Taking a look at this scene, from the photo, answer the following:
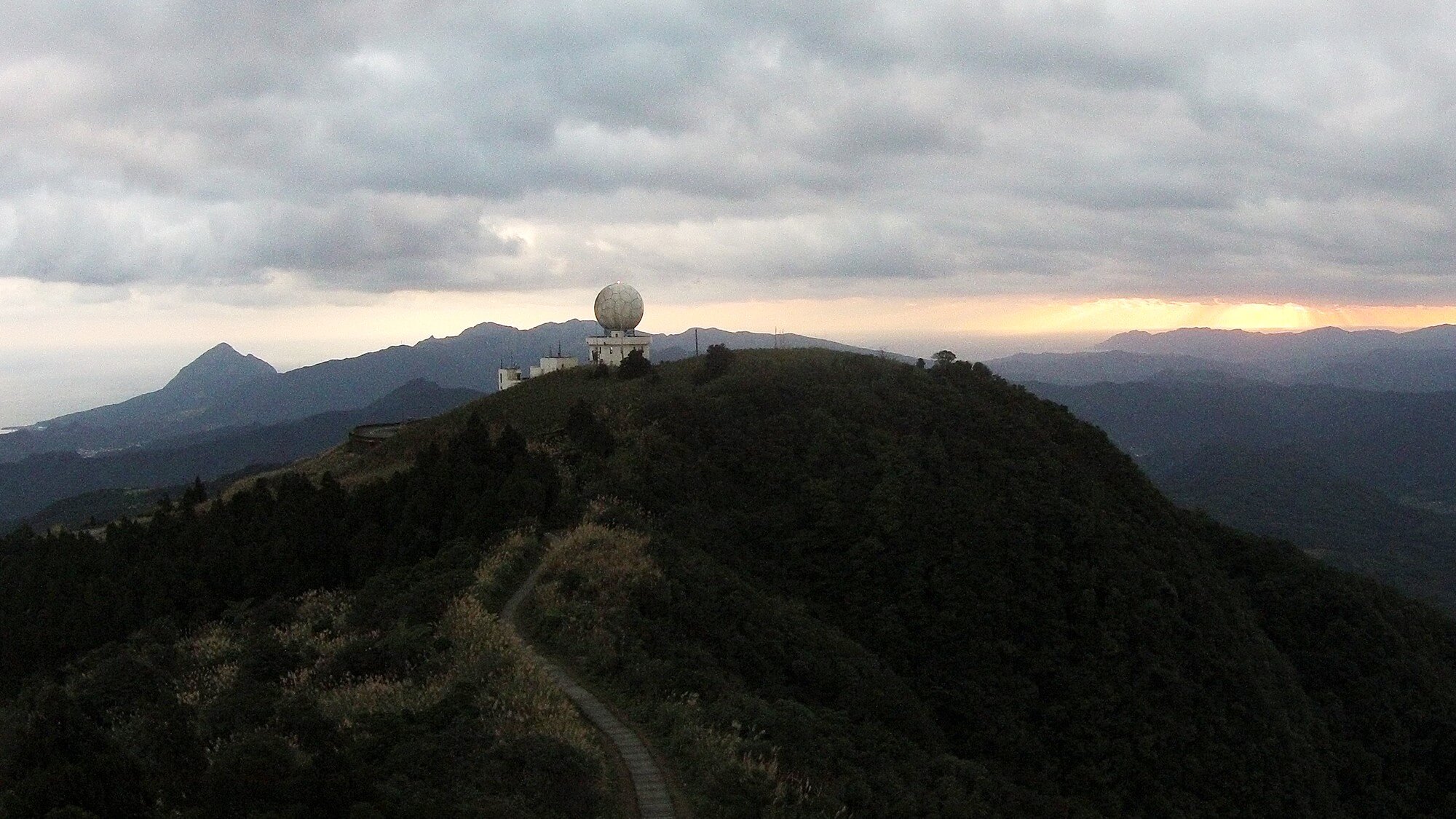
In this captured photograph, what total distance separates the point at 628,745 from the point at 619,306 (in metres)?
46.0

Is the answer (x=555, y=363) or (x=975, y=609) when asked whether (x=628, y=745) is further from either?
(x=555, y=363)

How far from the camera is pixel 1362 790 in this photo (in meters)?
36.2

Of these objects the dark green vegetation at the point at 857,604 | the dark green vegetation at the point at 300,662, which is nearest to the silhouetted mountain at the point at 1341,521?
the dark green vegetation at the point at 857,604

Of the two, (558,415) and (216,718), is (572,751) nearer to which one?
(216,718)

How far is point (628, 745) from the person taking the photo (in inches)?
576

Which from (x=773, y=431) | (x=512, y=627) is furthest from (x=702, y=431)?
(x=512, y=627)

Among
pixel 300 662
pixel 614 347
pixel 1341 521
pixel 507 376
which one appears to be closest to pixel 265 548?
pixel 300 662

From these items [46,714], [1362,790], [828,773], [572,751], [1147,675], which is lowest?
[1362,790]

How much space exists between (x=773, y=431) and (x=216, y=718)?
30.1 meters

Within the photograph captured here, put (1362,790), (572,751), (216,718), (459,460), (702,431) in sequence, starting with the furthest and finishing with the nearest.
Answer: (702,431) < (1362,790) < (459,460) < (216,718) < (572,751)

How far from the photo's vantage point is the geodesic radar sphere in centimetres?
5869

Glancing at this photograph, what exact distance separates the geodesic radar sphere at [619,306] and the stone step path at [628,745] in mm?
40308

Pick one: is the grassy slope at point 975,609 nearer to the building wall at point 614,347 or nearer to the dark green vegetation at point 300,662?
the dark green vegetation at point 300,662

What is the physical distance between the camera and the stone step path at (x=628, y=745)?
12758mm
